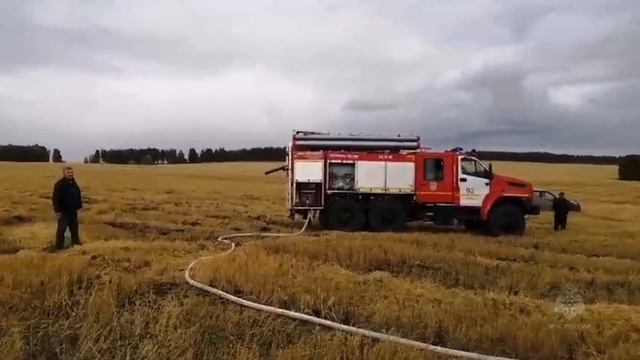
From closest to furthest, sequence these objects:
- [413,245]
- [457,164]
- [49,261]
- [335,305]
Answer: [335,305]
[49,261]
[413,245]
[457,164]

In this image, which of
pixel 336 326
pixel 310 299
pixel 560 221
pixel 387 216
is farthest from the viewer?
pixel 560 221

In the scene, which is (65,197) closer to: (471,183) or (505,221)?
(471,183)

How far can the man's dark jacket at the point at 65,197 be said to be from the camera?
1588 cm

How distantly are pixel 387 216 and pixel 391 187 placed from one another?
0.92m

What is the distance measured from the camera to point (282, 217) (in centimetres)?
2861

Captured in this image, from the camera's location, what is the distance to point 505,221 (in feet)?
76.9

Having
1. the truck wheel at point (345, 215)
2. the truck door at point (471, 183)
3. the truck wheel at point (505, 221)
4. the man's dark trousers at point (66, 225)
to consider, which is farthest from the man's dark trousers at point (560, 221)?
the man's dark trousers at point (66, 225)

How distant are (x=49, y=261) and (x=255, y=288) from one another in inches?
131

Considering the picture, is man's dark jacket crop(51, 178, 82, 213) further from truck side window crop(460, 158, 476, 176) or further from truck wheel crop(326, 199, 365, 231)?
truck side window crop(460, 158, 476, 176)

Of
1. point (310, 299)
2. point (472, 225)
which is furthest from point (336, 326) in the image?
point (472, 225)

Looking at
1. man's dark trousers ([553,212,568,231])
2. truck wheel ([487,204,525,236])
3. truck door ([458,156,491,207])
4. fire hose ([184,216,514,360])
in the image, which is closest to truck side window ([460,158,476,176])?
truck door ([458,156,491,207])

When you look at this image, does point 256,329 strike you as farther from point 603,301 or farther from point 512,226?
point 512,226

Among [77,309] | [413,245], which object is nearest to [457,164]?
[413,245]

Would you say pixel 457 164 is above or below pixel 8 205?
above
